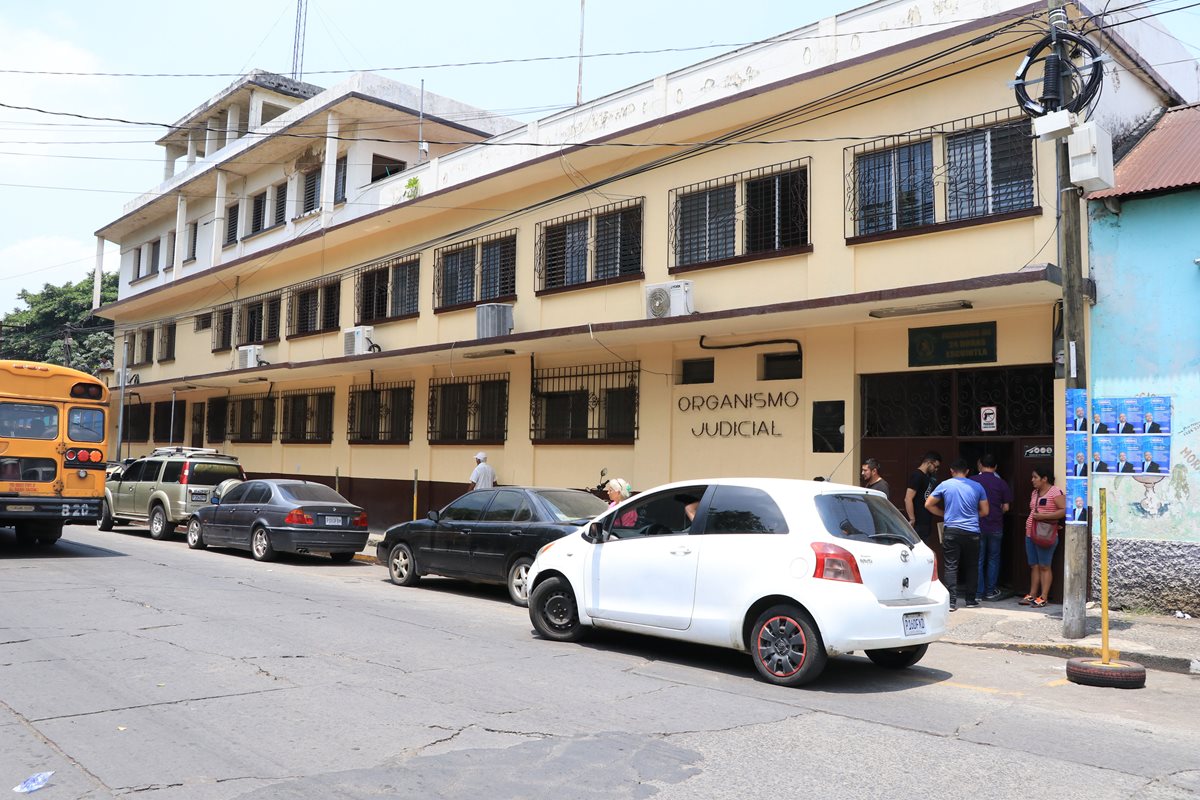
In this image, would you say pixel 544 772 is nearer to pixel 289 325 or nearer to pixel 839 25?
pixel 839 25

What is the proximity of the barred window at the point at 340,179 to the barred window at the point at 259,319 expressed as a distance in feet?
12.7

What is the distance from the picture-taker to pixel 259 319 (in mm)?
26844

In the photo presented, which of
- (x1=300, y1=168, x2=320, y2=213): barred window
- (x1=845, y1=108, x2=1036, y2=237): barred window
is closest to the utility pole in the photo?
(x1=845, y1=108, x2=1036, y2=237): barred window

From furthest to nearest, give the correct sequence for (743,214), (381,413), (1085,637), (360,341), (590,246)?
(381,413)
(360,341)
(590,246)
(743,214)
(1085,637)

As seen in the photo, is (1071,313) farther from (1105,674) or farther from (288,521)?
(288,521)

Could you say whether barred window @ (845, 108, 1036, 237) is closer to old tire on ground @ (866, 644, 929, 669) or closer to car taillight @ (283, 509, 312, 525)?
old tire on ground @ (866, 644, 929, 669)

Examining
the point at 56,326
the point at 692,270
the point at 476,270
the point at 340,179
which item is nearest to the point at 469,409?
the point at 476,270

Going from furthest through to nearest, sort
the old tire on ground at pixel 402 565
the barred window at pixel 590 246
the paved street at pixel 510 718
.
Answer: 1. the barred window at pixel 590 246
2. the old tire on ground at pixel 402 565
3. the paved street at pixel 510 718

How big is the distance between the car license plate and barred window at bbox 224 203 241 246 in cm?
2591

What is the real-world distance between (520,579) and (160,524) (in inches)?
462

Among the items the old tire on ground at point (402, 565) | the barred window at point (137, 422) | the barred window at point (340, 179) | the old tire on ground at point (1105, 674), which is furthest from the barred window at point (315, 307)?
the old tire on ground at point (1105, 674)

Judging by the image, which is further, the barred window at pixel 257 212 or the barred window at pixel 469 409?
the barred window at pixel 257 212

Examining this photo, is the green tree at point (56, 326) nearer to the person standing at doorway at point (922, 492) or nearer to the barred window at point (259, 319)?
the barred window at point (259, 319)

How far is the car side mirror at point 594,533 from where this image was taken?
28.7 feet
